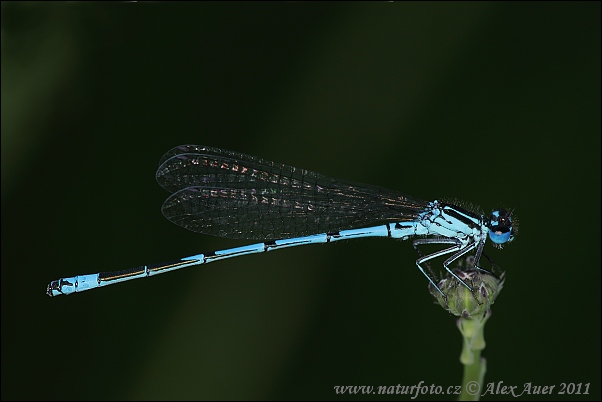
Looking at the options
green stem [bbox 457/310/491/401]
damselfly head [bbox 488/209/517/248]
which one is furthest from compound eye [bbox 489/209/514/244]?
green stem [bbox 457/310/491/401]

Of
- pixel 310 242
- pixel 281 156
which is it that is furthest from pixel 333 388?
pixel 281 156

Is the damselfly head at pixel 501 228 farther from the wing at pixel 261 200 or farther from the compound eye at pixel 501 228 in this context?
the wing at pixel 261 200

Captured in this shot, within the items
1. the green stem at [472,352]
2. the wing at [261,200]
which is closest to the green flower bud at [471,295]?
the green stem at [472,352]

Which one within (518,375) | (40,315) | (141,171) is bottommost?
(518,375)

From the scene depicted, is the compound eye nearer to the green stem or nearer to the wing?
the wing

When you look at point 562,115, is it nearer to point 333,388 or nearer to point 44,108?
point 333,388

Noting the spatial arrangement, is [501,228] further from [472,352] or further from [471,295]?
[472,352]

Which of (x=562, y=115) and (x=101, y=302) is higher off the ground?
(x=562, y=115)

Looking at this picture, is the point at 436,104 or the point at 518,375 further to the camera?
the point at 436,104

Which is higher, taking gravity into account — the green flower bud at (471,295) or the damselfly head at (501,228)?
the damselfly head at (501,228)

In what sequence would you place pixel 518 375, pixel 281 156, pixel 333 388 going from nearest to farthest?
pixel 518 375, pixel 333 388, pixel 281 156

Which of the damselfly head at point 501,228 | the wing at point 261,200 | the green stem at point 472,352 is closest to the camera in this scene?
the green stem at point 472,352
